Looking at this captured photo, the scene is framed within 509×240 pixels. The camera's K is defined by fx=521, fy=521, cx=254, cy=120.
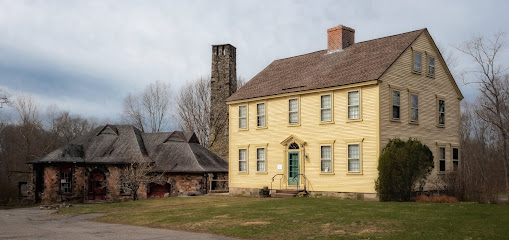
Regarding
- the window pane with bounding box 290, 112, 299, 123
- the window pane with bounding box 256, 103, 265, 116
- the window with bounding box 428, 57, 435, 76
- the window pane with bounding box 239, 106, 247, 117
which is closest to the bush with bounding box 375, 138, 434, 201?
the window with bounding box 428, 57, 435, 76

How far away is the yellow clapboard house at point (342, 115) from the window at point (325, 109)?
59 millimetres

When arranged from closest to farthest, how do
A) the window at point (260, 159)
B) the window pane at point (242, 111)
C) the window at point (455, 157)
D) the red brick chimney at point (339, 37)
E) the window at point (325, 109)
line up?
the window at point (325, 109), the window at point (455, 157), the window at point (260, 159), the red brick chimney at point (339, 37), the window pane at point (242, 111)

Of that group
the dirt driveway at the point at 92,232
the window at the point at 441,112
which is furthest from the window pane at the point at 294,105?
the dirt driveway at the point at 92,232

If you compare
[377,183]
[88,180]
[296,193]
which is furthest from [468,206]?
[88,180]

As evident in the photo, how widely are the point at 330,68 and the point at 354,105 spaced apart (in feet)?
13.7

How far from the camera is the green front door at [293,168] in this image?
3064cm

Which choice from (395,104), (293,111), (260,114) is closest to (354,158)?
(395,104)

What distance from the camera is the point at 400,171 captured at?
2527cm

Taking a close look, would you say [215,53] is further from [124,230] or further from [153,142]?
[124,230]

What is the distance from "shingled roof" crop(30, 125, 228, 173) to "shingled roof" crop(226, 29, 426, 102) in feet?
33.0

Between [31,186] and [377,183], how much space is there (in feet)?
96.2

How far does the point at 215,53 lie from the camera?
59.1 metres

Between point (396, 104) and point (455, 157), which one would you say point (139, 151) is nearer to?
point (396, 104)

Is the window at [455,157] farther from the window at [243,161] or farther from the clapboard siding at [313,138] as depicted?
the window at [243,161]
